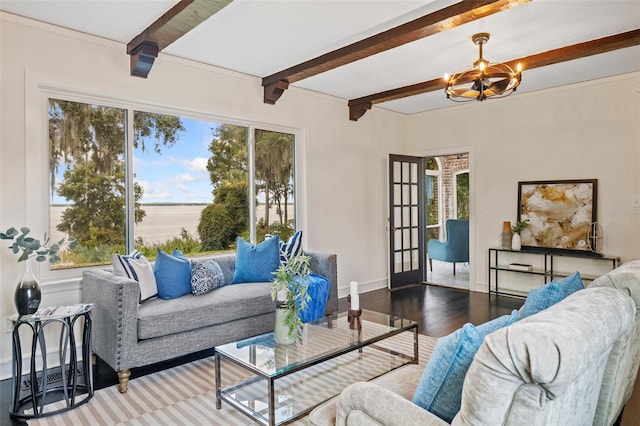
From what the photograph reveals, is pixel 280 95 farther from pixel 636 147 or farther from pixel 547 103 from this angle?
pixel 636 147

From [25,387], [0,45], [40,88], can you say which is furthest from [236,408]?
[0,45]

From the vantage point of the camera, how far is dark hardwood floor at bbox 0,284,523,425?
3.15 meters

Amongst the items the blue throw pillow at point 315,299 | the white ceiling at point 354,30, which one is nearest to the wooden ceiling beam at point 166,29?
the white ceiling at point 354,30

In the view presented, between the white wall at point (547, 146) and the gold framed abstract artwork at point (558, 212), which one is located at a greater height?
the white wall at point (547, 146)

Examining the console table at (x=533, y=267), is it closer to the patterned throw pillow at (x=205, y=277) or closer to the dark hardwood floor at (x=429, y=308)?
the dark hardwood floor at (x=429, y=308)

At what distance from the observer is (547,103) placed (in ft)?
16.5

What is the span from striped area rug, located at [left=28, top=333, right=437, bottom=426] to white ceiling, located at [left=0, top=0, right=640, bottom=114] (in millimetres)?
2727

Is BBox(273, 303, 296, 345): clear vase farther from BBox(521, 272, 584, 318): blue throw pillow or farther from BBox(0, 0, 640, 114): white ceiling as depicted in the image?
BBox(0, 0, 640, 114): white ceiling

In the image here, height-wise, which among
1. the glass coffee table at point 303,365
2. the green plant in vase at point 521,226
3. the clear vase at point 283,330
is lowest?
the glass coffee table at point 303,365

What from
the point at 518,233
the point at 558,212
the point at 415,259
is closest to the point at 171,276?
the point at 415,259

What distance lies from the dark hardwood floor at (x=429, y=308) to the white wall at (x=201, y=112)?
53cm

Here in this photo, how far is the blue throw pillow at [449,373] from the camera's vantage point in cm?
129

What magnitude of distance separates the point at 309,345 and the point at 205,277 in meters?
1.41

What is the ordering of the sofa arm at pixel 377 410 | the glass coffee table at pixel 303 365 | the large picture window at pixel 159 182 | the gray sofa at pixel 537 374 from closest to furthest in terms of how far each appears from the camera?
the gray sofa at pixel 537 374, the sofa arm at pixel 377 410, the glass coffee table at pixel 303 365, the large picture window at pixel 159 182
